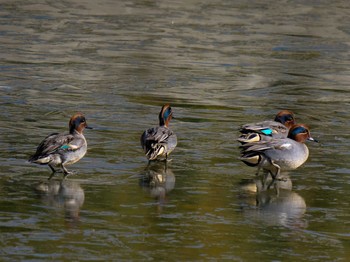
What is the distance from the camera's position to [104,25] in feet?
87.8

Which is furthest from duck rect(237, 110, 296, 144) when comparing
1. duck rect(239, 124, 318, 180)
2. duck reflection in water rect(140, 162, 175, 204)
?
duck reflection in water rect(140, 162, 175, 204)

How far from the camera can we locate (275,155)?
11945 mm

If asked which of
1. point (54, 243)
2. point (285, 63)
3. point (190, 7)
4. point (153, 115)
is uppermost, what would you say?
point (190, 7)

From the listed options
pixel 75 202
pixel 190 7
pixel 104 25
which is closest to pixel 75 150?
pixel 75 202

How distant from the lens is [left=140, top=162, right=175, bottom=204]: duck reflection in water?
37.2 ft

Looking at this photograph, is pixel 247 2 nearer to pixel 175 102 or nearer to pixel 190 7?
pixel 190 7

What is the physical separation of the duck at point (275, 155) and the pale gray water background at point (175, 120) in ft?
0.85

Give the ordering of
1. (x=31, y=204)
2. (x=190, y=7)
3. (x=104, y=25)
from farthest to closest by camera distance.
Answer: (x=190, y=7), (x=104, y=25), (x=31, y=204)

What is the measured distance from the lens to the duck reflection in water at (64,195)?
10.4 meters

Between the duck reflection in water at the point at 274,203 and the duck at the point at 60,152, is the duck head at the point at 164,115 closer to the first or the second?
Result: the duck at the point at 60,152

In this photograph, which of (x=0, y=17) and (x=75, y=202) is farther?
(x=0, y=17)

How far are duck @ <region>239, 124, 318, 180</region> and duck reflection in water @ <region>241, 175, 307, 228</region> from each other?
0.20 m

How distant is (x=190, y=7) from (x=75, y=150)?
18.4 meters

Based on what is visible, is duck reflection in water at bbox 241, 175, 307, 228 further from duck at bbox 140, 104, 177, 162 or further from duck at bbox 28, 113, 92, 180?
duck at bbox 28, 113, 92, 180
